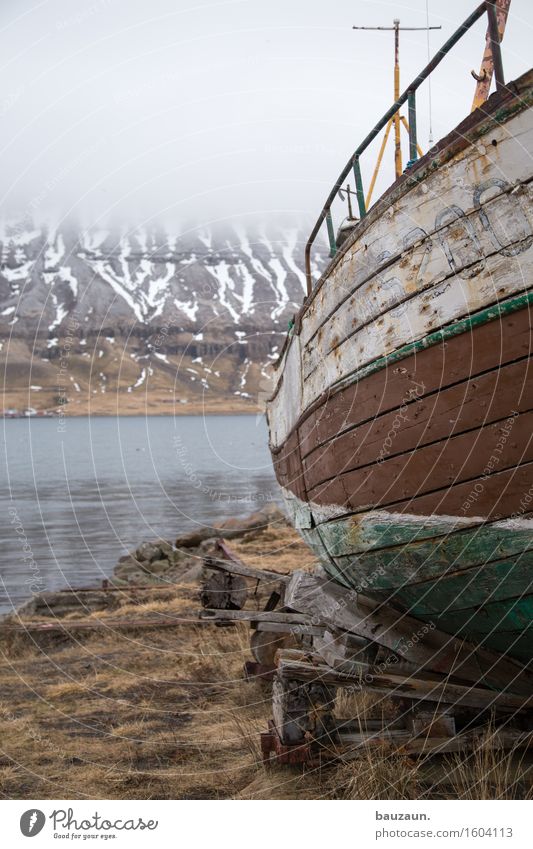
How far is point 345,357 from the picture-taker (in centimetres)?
Result: 514

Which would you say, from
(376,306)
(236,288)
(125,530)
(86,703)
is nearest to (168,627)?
(86,703)

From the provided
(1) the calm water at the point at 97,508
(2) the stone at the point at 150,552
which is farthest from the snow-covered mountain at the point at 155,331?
(2) the stone at the point at 150,552

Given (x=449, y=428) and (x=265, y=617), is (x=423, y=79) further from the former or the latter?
(x=265, y=617)

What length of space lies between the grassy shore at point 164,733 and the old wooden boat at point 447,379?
0.86 m

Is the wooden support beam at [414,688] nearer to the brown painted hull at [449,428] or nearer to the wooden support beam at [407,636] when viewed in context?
the wooden support beam at [407,636]

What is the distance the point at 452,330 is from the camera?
4102 mm

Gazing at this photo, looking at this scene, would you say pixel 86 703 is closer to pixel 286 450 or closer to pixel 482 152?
pixel 286 450

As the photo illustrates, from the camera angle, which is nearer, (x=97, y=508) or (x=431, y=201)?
(x=431, y=201)

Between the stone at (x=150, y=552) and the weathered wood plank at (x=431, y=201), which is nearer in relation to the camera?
the weathered wood plank at (x=431, y=201)

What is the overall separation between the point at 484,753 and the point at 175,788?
6.26ft

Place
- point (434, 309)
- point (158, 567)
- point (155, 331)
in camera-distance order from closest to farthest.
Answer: point (434, 309)
point (158, 567)
point (155, 331)

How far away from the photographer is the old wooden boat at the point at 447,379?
3.84 meters

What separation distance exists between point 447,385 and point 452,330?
29 cm

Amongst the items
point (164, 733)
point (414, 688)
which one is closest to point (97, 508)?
point (164, 733)
